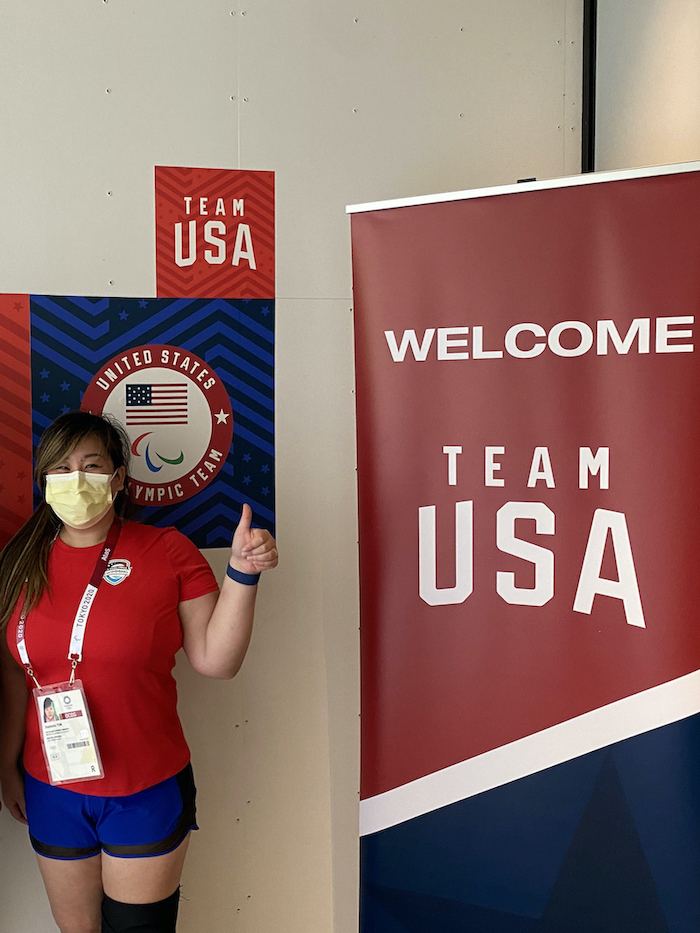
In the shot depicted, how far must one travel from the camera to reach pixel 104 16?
1950 millimetres

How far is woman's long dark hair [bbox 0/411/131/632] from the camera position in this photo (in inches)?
65.2

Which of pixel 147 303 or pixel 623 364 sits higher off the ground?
pixel 147 303

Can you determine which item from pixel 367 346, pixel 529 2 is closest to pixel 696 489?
pixel 367 346

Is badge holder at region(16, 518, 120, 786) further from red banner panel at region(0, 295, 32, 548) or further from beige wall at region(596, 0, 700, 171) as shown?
beige wall at region(596, 0, 700, 171)

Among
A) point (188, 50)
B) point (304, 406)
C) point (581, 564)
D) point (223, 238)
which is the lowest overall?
point (581, 564)

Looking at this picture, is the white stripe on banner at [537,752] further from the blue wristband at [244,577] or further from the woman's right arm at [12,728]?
the woman's right arm at [12,728]

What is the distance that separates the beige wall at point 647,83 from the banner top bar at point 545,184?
29 cm

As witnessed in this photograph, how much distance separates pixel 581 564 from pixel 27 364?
1.35 meters

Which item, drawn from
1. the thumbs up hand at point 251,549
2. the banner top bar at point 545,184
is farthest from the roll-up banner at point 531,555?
the thumbs up hand at point 251,549

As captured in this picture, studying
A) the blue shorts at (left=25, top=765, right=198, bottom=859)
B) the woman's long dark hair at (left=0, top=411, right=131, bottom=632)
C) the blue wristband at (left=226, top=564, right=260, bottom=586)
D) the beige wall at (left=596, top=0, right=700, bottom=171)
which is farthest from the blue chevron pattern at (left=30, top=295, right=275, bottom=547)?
the beige wall at (left=596, top=0, right=700, bottom=171)

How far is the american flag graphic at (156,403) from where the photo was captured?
2.02 m

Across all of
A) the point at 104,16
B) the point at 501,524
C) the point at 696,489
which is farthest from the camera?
the point at 104,16

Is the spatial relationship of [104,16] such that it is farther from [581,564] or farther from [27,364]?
[581,564]

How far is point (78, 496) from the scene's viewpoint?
1627mm
